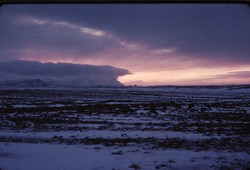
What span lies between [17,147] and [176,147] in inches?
199

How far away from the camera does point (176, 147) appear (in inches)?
378

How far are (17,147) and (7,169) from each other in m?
2.27

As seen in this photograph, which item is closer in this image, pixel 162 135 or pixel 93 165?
pixel 93 165

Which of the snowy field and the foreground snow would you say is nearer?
the foreground snow

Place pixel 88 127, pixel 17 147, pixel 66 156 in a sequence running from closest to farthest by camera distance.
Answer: pixel 66 156 < pixel 17 147 < pixel 88 127

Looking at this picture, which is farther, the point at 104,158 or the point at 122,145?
the point at 122,145

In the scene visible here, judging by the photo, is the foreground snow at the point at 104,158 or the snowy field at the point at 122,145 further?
the snowy field at the point at 122,145
